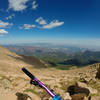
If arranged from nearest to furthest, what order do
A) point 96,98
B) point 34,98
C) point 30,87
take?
1. point 96,98
2. point 34,98
3. point 30,87

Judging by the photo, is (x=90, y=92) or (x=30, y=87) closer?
(x=90, y=92)

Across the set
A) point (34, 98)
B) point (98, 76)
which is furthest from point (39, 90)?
point (98, 76)

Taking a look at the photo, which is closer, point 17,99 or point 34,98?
point 17,99

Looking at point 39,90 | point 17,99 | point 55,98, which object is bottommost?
point 39,90

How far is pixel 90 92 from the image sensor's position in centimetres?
1115

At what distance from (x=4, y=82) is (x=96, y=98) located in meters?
15.6

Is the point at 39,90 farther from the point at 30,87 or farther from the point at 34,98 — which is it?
the point at 34,98

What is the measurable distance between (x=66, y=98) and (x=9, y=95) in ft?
21.8

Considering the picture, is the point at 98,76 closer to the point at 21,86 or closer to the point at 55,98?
the point at 21,86

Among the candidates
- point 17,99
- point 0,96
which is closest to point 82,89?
Answer: point 17,99

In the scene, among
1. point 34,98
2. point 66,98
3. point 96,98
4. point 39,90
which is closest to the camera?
point 96,98

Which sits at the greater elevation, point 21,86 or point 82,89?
point 82,89

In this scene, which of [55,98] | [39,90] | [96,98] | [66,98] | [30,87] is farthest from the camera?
[30,87]

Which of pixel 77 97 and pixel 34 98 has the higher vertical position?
pixel 77 97
